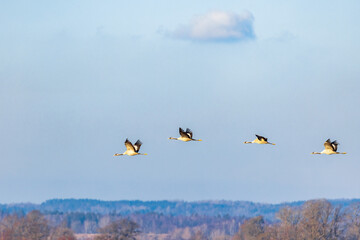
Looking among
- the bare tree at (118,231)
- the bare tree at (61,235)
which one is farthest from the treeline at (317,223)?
the bare tree at (61,235)

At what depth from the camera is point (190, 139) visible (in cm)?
6294

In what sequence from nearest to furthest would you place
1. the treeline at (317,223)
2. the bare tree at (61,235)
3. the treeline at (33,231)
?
the treeline at (317,223)
the treeline at (33,231)
the bare tree at (61,235)

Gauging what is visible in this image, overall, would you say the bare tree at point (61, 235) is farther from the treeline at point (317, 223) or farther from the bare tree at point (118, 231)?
the treeline at point (317, 223)

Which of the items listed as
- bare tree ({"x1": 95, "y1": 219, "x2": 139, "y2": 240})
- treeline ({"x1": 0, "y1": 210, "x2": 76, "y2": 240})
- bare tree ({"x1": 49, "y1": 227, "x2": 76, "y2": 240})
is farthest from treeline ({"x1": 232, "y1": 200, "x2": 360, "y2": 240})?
treeline ({"x1": 0, "y1": 210, "x2": 76, "y2": 240})

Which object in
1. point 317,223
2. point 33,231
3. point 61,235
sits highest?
point 33,231

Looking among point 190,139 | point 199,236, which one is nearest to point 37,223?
point 199,236

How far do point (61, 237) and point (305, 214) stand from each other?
38.2 metres

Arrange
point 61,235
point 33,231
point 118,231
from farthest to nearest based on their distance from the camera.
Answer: point 61,235 < point 33,231 < point 118,231

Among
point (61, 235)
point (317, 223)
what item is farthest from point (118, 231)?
point (317, 223)

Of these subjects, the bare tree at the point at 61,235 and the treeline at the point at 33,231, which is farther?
the bare tree at the point at 61,235

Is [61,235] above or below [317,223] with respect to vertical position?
above

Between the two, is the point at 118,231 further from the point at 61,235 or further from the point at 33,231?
the point at 33,231

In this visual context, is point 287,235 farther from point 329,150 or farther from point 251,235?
point 329,150

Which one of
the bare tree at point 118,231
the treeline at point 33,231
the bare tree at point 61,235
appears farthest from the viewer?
the bare tree at point 61,235
